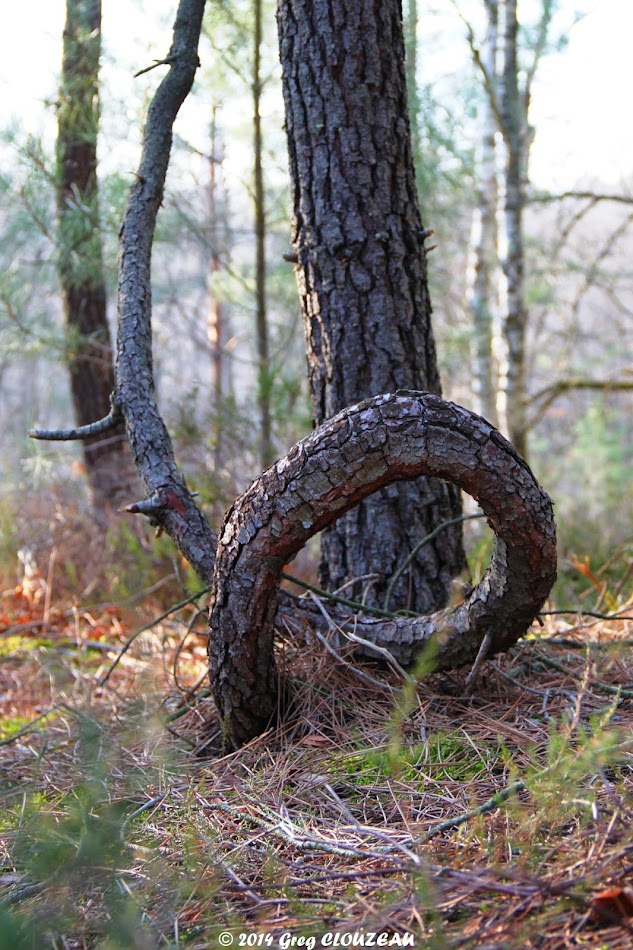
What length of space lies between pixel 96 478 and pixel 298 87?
406 cm

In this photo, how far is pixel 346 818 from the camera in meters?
1.44

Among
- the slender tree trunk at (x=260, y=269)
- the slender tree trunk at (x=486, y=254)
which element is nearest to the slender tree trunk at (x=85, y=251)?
the slender tree trunk at (x=260, y=269)

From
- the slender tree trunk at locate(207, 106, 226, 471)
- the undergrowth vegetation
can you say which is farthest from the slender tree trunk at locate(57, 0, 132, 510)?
the undergrowth vegetation

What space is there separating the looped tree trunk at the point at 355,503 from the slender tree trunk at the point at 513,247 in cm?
493

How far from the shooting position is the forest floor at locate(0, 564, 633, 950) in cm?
103

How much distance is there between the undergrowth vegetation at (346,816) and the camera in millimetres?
1034

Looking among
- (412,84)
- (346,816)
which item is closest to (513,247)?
(412,84)

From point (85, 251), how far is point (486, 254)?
533cm

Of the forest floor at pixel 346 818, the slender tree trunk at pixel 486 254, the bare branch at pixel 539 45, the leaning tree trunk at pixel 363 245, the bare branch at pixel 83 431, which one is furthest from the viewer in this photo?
the bare branch at pixel 539 45

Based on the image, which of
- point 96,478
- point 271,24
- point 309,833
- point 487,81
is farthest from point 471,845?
point 487,81

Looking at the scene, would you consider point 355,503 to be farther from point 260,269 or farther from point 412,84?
point 412,84

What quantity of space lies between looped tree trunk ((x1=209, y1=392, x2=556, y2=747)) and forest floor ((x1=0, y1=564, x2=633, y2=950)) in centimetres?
16

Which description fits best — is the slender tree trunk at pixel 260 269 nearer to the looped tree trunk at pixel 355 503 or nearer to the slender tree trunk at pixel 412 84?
the slender tree trunk at pixel 412 84

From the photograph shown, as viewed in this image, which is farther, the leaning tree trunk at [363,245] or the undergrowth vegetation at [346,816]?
the leaning tree trunk at [363,245]
